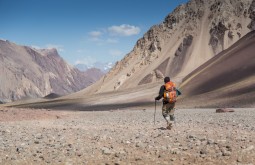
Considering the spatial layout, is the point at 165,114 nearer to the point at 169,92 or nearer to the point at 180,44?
the point at 169,92

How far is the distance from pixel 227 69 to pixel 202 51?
4615 centimetres

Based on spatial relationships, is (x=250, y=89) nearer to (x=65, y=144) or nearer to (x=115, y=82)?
(x=65, y=144)

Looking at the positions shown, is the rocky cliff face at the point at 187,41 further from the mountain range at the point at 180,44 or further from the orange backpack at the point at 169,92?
the orange backpack at the point at 169,92

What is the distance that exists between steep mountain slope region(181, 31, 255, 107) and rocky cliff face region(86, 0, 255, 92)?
32686mm

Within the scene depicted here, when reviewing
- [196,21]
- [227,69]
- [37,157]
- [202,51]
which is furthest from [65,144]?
[196,21]

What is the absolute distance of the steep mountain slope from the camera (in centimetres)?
4238

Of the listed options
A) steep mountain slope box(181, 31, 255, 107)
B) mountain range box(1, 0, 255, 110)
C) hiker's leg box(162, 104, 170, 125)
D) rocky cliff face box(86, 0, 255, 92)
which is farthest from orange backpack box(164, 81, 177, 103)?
rocky cliff face box(86, 0, 255, 92)

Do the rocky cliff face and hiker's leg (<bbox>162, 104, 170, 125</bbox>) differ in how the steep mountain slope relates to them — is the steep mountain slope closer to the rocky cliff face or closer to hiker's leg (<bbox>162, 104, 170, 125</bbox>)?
hiker's leg (<bbox>162, 104, 170, 125</bbox>)

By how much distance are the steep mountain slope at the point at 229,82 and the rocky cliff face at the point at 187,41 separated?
32686 millimetres

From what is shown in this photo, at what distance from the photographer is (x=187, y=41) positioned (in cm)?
11231

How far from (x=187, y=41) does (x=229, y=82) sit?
188 feet

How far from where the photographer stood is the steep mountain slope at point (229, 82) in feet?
139

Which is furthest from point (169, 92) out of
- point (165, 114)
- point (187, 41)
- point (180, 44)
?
point (180, 44)

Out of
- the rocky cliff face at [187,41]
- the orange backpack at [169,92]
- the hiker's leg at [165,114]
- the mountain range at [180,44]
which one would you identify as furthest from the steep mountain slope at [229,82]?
the rocky cliff face at [187,41]
